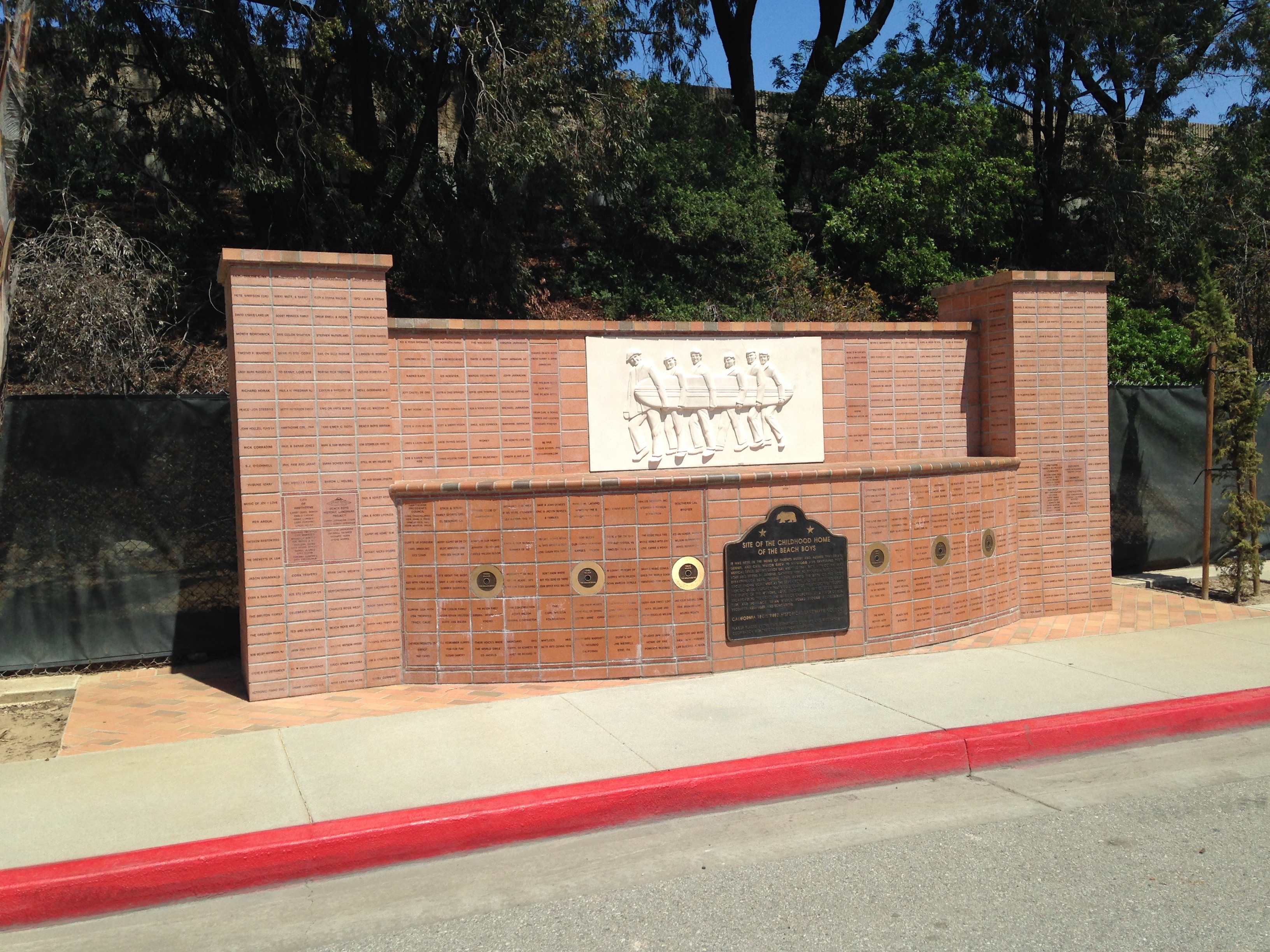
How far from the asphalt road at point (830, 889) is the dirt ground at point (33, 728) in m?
2.03

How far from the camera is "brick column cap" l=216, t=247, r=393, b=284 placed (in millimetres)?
6805

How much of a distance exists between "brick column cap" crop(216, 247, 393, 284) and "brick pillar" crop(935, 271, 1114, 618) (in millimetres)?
5184

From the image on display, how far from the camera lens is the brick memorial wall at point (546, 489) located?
6984mm

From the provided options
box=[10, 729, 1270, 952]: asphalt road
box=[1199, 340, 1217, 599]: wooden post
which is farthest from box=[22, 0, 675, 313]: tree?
box=[10, 729, 1270, 952]: asphalt road

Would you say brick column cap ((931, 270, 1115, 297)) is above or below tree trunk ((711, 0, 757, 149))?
below

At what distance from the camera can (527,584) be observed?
7.30 meters

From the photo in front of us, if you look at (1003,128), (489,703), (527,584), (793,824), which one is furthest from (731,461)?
(1003,128)

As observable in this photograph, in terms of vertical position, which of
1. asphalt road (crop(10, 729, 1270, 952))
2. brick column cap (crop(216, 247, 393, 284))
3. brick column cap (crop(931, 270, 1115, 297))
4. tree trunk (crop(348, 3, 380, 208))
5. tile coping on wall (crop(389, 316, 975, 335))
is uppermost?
tree trunk (crop(348, 3, 380, 208))

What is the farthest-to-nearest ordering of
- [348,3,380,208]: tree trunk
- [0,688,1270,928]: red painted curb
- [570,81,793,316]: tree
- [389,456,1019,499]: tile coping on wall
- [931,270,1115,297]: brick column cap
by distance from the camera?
[570,81,793,316]: tree
[348,3,380,208]: tree trunk
[931,270,1115,297]: brick column cap
[389,456,1019,499]: tile coping on wall
[0,688,1270,928]: red painted curb

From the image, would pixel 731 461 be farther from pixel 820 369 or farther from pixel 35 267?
pixel 35 267

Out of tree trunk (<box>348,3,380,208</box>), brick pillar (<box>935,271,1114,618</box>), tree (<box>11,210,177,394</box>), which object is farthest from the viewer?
tree trunk (<box>348,3,380,208</box>)

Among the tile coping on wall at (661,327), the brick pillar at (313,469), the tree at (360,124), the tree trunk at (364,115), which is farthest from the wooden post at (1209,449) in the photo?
the tree trunk at (364,115)

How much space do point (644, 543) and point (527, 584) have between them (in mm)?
885

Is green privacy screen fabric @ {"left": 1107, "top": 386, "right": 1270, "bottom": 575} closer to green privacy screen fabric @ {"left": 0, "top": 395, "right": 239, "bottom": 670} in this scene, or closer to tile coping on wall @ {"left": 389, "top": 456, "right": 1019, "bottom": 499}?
tile coping on wall @ {"left": 389, "top": 456, "right": 1019, "bottom": 499}
